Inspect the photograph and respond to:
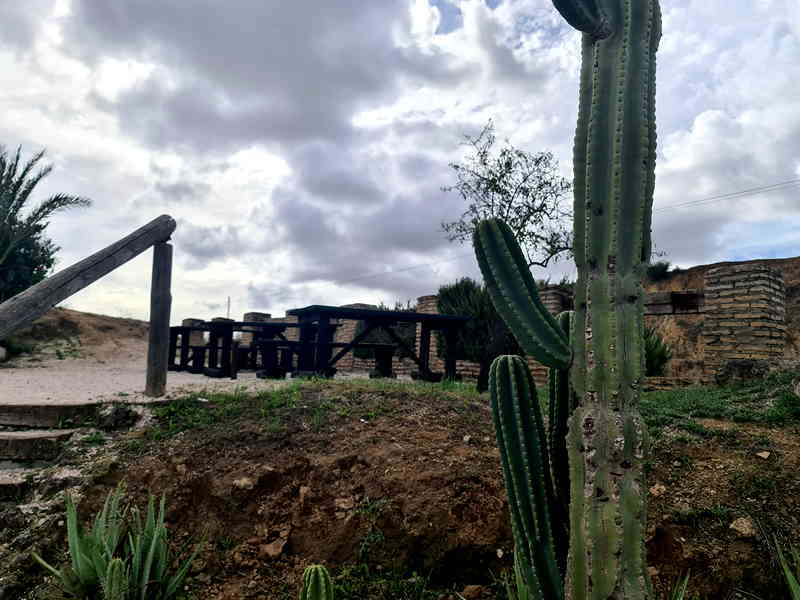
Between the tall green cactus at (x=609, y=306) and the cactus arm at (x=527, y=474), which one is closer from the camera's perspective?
the tall green cactus at (x=609, y=306)

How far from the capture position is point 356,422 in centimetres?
394

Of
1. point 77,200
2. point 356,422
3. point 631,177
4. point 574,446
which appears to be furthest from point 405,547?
point 77,200

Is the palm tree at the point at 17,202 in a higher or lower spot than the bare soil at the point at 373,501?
higher

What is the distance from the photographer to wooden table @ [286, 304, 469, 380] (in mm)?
7832

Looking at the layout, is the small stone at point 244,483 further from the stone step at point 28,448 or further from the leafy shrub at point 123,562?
the stone step at point 28,448

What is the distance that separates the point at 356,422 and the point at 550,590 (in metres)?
2.42

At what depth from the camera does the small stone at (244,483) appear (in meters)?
3.28

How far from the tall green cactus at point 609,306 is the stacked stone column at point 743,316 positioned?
20.6ft

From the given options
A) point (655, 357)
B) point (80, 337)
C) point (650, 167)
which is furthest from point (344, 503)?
point (80, 337)

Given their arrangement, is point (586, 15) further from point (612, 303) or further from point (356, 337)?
point (356, 337)

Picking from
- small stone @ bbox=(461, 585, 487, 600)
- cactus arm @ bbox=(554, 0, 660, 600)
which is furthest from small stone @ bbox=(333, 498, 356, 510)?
cactus arm @ bbox=(554, 0, 660, 600)

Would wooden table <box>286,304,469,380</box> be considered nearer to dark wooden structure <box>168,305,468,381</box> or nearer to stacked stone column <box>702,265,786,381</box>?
dark wooden structure <box>168,305,468,381</box>

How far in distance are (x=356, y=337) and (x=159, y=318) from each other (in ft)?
10.1

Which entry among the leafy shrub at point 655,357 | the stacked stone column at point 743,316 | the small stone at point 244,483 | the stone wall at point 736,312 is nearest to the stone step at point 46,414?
the small stone at point 244,483
